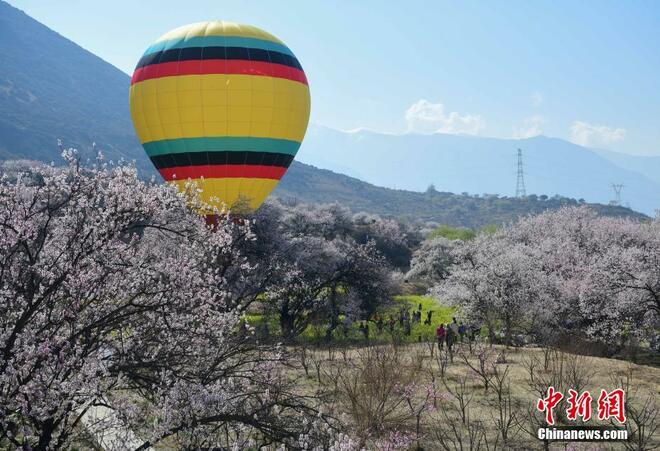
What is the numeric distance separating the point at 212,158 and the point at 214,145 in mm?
681

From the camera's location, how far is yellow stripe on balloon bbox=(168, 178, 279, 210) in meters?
34.5

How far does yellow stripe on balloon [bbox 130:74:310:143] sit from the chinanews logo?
67.7 ft

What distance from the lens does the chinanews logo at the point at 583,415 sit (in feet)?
60.5

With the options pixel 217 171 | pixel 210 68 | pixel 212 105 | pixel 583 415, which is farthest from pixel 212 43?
pixel 583 415

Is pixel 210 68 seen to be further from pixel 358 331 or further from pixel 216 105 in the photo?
pixel 358 331

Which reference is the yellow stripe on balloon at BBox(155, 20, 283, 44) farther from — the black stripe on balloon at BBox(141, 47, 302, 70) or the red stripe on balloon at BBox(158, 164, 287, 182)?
the red stripe on balloon at BBox(158, 164, 287, 182)

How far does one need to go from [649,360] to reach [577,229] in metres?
22.9

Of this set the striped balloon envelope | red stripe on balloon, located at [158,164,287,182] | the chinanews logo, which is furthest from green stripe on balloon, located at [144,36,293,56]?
the chinanews logo

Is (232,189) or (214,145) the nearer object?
(214,145)

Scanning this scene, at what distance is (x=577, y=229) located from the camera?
55.5m

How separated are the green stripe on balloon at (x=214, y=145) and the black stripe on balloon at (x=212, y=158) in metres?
0.17

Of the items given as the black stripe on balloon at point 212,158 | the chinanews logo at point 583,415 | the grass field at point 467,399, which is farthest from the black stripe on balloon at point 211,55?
the chinanews logo at point 583,415

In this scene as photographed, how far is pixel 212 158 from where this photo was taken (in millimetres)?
34156

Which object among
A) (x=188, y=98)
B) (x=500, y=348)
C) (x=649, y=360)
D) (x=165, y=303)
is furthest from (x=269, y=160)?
(x=165, y=303)
